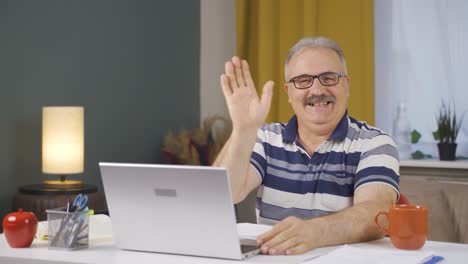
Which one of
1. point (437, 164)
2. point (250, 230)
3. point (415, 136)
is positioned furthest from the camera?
point (415, 136)

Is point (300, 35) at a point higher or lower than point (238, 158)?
higher

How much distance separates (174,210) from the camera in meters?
1.64

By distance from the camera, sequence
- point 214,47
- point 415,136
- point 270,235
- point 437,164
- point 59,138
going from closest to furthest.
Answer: point 270,235 → point 59,138 → point 437,164 → point 415,136 → point 214,47

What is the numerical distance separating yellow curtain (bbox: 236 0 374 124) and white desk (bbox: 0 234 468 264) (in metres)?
2.67

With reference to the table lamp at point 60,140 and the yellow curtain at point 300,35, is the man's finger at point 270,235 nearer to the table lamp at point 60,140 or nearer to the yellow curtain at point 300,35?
the table lamp at point 60,140

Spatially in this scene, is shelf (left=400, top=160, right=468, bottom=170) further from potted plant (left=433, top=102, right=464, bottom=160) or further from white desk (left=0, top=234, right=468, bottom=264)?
white desk (left=0, top=234, right=468, bottom=264)

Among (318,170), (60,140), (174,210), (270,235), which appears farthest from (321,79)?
(60,140)

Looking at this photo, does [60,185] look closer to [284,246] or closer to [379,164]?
[379,164]

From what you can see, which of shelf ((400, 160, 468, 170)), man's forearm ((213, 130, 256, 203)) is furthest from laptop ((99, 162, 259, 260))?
shelf ((400, 160, 468, 170))

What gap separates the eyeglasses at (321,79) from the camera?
2.38 meters

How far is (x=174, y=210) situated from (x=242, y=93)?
17.0 inches

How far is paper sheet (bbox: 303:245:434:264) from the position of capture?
1.60m

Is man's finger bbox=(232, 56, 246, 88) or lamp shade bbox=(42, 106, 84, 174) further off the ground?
man's finger bbox=(232, 56, 246, 88)

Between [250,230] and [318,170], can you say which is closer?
[250,230]
